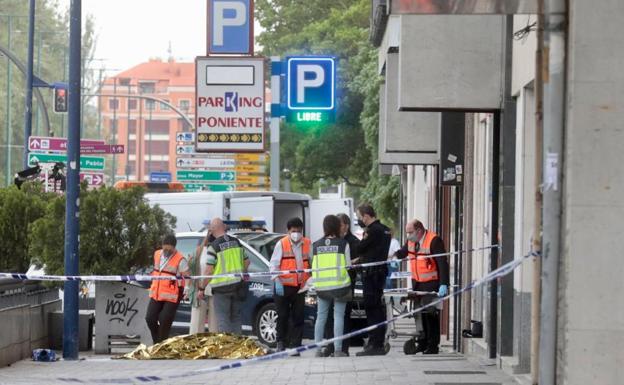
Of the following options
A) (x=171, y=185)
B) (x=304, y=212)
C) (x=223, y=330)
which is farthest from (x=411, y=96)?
(x=171, y=185)

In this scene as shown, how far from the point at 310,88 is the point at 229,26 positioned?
2.63 metres

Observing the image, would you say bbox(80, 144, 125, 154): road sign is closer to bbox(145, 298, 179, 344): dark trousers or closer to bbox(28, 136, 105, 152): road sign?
bbox(28, 136, 105, 152): road sign

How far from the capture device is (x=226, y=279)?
17859 mm

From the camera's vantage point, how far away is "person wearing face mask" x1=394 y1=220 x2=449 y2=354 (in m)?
16.7

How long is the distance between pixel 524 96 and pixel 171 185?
28.3 m

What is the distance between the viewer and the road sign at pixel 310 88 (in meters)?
24.5

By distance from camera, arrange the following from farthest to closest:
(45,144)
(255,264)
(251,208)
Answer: (45,144), (251,208), (255,264)

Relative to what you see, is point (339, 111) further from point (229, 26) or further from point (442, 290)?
point (442, 290)

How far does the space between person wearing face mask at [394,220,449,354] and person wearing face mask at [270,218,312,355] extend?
1.34 m

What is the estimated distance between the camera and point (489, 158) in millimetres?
16078

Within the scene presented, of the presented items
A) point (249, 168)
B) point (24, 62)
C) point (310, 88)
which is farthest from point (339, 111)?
point (24, 62)

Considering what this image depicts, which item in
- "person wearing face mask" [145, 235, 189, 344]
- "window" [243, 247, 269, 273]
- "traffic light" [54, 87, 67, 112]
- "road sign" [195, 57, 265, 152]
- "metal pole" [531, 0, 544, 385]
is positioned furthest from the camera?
"traffic light" [54, 87, 67, 112]

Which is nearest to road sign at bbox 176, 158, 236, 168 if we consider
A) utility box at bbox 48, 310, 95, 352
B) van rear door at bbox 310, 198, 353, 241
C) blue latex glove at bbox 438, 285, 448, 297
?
van rear door at bbox 310, 198, 353, 241

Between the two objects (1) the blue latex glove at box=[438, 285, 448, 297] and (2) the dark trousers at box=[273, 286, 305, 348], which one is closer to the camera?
(1) the blue latex glove at box=[438, 285, 448, 297]
